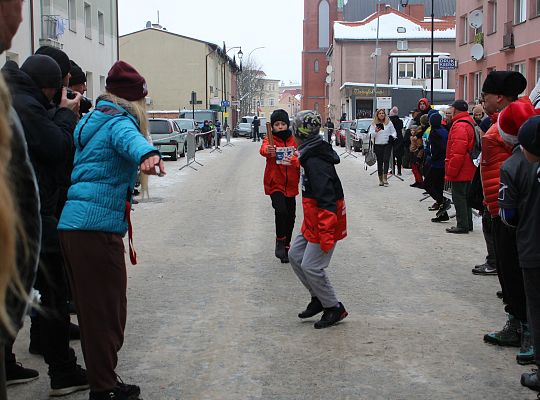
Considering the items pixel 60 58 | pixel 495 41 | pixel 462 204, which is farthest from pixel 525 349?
pixel 495 41

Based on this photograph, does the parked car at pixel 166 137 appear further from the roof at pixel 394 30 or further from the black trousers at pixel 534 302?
the roof at pixel 394 30

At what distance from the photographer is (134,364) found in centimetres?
519

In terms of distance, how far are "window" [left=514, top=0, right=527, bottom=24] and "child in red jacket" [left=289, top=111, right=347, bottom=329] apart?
2557 cm

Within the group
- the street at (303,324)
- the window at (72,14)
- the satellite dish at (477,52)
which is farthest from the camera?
the satellite dish at (477,52)

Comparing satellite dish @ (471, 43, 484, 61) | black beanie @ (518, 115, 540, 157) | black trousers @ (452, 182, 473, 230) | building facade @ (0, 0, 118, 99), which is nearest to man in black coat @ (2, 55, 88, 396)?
black beanie @ (518, 115, 540, 157)

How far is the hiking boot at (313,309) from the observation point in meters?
6.26

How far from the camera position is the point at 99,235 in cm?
414

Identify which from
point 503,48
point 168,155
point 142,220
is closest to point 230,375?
point 142,220

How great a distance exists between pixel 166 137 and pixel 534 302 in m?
24.0

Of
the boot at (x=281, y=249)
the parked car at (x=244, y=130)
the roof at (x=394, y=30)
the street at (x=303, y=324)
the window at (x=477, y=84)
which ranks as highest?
the roof at (x=394, y=30)

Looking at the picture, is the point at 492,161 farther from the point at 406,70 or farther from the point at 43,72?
the point at 406,70

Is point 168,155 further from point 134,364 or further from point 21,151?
point 21,151

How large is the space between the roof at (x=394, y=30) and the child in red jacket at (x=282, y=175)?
223 ft

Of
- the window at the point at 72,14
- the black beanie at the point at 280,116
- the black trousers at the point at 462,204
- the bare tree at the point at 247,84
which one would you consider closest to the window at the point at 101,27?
→ the window at the point at 72,14
